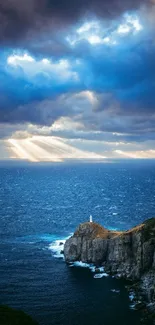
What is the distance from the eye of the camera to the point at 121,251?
347 feet

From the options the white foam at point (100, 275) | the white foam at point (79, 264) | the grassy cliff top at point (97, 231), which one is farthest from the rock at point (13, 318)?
the grassy cliff top at point (97, 231)

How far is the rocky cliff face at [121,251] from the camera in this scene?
96562 millimetres

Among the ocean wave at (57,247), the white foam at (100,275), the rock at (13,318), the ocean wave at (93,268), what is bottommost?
the white foam at (100,275)

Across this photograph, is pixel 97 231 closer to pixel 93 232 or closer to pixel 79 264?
pixel 93 232

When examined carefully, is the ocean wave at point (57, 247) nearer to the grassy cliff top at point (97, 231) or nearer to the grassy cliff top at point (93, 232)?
the grassy cliff top at point (93, 232)

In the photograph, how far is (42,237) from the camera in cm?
14312

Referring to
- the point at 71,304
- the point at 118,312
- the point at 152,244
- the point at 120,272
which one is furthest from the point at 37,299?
the point at 152,244

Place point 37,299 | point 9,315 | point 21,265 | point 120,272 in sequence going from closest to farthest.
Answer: point 9,315 < point 37,299 < point 120,272 < point 21,265

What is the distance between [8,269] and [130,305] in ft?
137

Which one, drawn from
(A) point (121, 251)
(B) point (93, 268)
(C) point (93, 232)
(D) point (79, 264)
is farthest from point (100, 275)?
(C) point (93, 232)

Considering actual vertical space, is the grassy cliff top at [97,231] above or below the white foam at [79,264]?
above

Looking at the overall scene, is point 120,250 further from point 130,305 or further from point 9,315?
point 9,315

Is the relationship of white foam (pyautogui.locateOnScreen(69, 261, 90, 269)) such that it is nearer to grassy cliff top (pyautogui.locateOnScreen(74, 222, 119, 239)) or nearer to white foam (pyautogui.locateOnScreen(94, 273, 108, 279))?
white foam (pyautogui.locateOnScreen(94, 273, 108, 279))

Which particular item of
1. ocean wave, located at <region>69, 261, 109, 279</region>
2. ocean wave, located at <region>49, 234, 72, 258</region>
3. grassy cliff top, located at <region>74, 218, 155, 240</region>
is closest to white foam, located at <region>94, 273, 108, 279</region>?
ocean wave, located at <region>69, 261, 109, 279</region>
